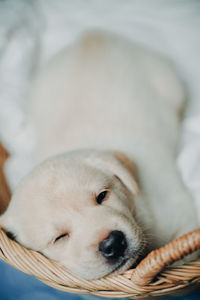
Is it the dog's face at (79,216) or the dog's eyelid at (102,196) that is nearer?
the dog's face at (79,216)

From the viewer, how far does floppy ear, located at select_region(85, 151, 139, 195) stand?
1.77 meters

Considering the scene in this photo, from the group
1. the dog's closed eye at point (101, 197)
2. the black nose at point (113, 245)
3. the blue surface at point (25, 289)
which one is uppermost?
the dog's closed eye at point (101, 197)

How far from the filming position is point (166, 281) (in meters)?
1.29

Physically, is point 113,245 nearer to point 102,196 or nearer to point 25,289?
point 102,196

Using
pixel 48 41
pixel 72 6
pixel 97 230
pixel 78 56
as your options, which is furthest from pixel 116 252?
pixel 72 6

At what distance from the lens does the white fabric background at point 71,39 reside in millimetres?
2787

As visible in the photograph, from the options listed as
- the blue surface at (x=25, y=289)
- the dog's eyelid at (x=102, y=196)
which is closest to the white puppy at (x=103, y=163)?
the dog's eyelid at (x=102, y=196)

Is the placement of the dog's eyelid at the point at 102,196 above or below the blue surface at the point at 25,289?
above

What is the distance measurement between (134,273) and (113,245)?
6.3 inches

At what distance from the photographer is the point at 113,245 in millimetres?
1417

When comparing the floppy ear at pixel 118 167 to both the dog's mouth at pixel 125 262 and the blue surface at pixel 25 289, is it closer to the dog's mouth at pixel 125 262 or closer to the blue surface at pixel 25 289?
the dog's mouth at pixel 125 262

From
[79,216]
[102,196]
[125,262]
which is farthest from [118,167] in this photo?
[125,262]

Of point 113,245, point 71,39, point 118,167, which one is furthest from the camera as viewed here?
point 71,39

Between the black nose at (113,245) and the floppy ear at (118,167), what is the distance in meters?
0.38
